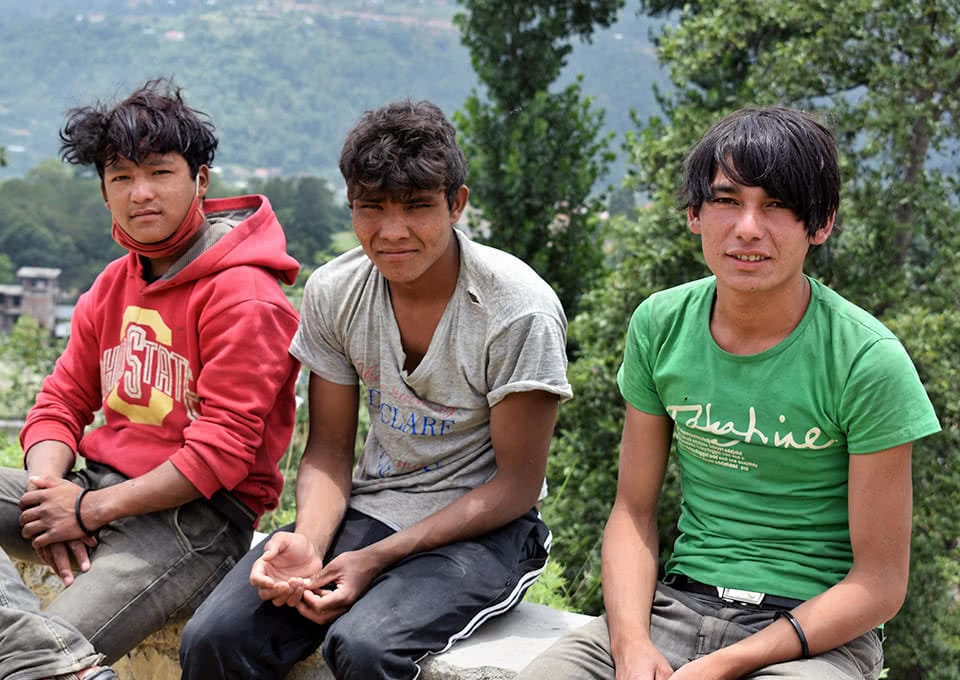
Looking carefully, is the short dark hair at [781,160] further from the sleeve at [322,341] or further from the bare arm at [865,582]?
the sleeve at [322,341]

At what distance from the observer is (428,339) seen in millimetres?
2557

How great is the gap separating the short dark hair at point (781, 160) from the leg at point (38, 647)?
1.53 meters

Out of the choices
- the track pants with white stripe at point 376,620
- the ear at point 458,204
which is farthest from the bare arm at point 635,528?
the ear at point 458,204

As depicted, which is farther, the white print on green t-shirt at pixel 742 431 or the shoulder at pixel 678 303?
the shoulder at pixel 678 303

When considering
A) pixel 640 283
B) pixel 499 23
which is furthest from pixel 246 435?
pixel 499 23

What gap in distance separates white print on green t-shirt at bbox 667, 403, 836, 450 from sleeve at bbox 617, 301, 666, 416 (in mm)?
49

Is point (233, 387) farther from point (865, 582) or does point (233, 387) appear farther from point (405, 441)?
point (865, 582)

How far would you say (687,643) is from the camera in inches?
83.4

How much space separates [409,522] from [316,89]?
63.0 metres

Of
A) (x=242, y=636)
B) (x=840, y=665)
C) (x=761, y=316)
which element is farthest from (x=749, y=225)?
(x=242, y=636)

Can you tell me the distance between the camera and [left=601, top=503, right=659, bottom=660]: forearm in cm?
213

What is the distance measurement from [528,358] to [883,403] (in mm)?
746

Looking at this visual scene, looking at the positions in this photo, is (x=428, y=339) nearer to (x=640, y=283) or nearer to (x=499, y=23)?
(x=640, y=283)

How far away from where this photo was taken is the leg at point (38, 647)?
224 cm
